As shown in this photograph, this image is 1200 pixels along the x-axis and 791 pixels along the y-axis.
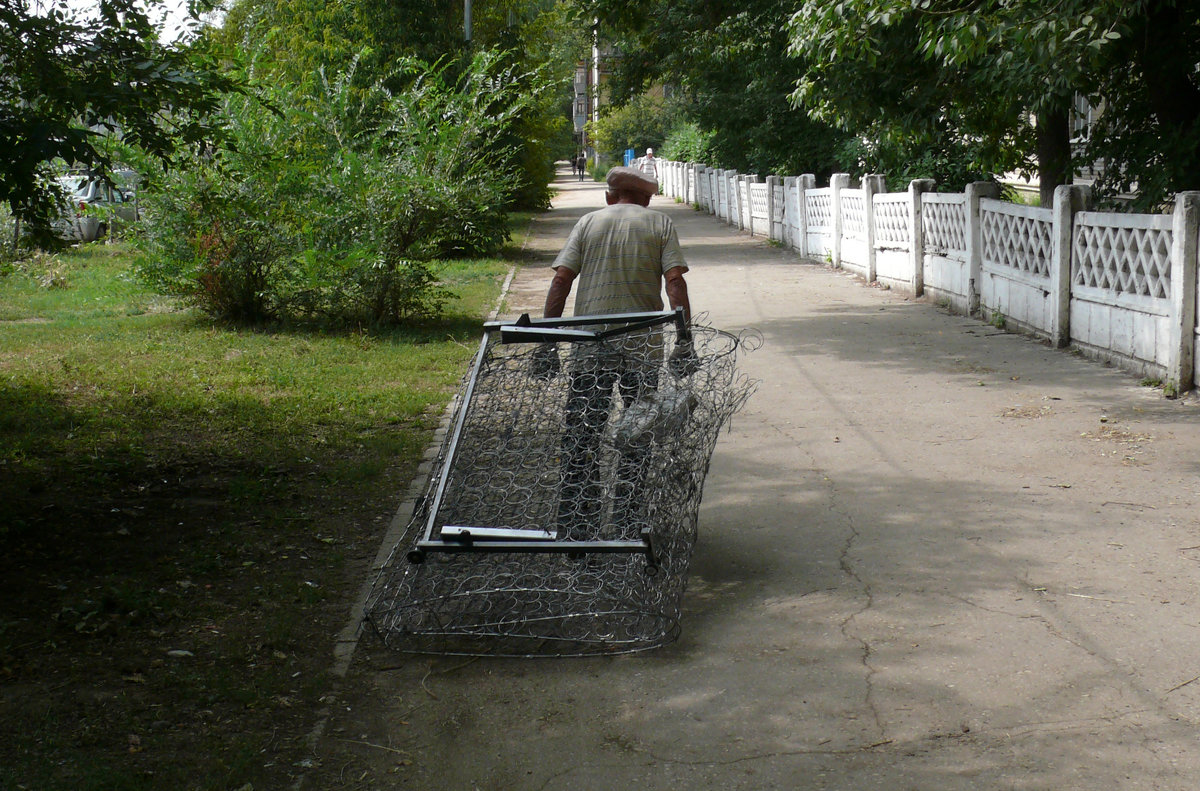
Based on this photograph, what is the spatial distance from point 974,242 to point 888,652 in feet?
33.1

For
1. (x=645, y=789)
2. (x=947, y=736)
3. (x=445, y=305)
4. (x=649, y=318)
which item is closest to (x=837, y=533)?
(x=649, y=318)

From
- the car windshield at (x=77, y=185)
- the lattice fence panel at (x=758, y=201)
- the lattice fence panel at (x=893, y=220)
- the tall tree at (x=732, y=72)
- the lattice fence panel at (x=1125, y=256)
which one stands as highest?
the tall tree at (x=732, y=72)

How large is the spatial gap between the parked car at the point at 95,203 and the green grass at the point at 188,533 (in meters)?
1.41

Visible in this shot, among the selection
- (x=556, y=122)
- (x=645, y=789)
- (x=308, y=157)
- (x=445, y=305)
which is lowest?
(x=645, y=789)

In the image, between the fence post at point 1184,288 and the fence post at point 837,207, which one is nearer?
the fence post at point 1184,288

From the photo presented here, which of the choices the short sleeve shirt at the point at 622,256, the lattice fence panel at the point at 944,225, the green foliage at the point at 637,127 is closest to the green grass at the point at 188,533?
the short sleeve shirt at the point at 622,256

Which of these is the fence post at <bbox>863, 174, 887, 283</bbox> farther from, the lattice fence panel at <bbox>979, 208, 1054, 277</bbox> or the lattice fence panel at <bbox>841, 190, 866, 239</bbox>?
the lattice fence panel at <bbox>979, 208, 1054, 277</bbox>

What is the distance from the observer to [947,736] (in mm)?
3961

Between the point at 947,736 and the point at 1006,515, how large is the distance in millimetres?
2659

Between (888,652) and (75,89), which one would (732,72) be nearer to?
(75,89)

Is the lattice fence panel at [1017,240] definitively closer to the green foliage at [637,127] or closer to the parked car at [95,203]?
the parked car at [95,203]

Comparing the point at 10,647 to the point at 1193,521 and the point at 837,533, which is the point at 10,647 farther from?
the point at 1193,521

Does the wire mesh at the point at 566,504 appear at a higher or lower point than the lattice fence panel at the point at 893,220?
lower

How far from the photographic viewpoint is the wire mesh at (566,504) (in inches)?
190
